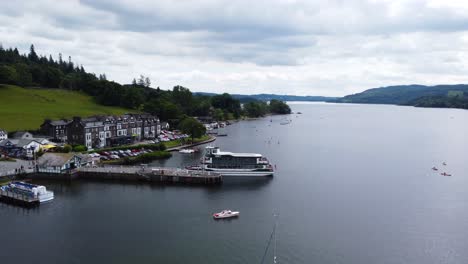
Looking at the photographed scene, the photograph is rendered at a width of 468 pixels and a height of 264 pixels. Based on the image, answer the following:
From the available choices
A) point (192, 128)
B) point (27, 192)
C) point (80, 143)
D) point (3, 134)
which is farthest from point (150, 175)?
point (3, 134)

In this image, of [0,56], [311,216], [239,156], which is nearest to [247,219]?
[311,216]

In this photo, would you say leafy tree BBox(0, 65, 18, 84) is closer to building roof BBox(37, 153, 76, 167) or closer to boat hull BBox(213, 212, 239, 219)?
building roof BBox(37, 153, 76, 167)

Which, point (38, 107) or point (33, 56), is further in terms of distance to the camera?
point (33, 56)

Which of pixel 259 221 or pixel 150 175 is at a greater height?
pixel 150 175

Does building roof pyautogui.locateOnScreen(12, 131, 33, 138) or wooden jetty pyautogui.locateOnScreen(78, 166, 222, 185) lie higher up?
building roof pyautogui.locateOnScreen(12, 131, 33, 138)

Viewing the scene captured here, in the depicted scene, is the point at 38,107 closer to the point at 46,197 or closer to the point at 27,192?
the point at 27,192

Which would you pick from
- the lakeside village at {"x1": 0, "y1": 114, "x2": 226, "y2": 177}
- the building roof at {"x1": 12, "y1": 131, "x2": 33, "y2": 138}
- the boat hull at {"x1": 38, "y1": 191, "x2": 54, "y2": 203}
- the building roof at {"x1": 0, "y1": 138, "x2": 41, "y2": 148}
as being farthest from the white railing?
the building roof at {"x1": 12, "y1": 131, "x2": 33, "y2": 138}
